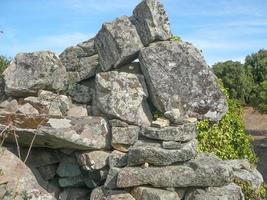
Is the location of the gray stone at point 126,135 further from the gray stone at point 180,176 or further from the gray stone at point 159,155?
the gray stone at point 180,176

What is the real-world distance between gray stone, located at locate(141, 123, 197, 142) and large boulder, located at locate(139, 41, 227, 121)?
0.57 metres

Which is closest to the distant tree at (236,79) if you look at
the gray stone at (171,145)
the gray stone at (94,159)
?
the gray stone at (94,159)

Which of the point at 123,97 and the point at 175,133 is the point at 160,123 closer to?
the point at 175,133

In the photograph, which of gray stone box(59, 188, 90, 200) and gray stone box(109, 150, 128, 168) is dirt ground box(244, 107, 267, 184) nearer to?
gray stone box(59, 188, 90, 200)

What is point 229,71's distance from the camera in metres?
35.2

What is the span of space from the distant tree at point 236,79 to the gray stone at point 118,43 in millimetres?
20433

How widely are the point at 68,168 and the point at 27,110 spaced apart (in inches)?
52.1

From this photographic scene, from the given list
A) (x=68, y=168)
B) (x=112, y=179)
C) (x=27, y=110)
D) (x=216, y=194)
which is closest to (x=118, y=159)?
(x=112, y=179)

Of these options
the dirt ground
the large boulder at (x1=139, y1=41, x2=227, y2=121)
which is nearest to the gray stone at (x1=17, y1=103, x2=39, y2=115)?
the large boulder at (x1=139, y1=41, x2=227, y2=121)

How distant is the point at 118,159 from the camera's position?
9000mm

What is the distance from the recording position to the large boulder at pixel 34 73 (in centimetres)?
1002

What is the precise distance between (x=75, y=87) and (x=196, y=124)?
248 centimetres

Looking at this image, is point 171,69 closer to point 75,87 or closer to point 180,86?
point 180,86

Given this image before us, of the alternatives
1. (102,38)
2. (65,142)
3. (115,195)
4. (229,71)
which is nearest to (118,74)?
(102,38)
